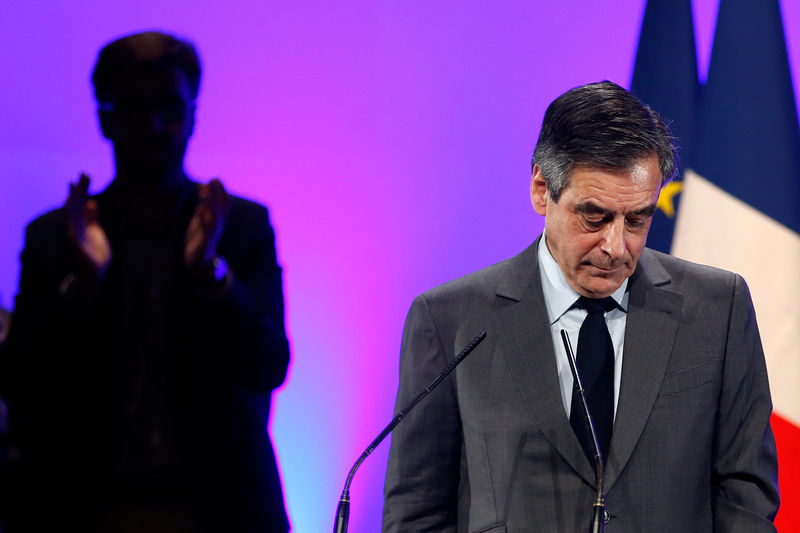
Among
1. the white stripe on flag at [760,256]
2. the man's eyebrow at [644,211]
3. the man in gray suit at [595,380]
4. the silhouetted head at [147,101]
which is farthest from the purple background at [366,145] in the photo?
the silhouetted head at [147,101]

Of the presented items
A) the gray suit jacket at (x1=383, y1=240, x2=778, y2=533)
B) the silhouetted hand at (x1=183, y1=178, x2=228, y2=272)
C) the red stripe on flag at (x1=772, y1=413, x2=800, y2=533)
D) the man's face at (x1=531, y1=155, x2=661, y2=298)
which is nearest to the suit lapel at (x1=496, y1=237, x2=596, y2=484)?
the gray suit jacket at (x1=383, y1=240, x2=778, y2=533)

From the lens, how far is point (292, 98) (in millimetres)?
2795

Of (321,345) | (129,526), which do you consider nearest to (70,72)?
(321,345)

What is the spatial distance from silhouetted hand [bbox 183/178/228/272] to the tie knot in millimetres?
863

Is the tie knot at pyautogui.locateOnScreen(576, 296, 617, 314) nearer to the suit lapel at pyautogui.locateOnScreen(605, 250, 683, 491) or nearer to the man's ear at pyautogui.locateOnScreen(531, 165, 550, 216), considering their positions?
the suit lapel at pyautogui.locateOnScreen(605, 250, 683, 491)

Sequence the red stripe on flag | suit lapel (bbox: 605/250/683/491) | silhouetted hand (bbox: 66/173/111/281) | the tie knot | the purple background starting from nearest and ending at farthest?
silhouetted hand (bbox: 66/173/111/281) → suit lapel (bbox: 605/250/683/491) → the tie knot → the red stripe on flag → the purple background

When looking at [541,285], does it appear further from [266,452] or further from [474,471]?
[266,452]

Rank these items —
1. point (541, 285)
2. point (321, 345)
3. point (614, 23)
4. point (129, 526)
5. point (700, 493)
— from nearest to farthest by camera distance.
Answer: point (129, 526) < point (700, 493) < point (541, 285) < point (321, 345) < point (614, 23)

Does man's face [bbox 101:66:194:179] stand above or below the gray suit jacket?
above

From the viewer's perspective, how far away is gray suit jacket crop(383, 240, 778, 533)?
5.21ft

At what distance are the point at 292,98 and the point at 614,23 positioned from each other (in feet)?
3.39

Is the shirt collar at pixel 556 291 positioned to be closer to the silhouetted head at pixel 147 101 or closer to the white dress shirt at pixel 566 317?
the white dress shirt at pixel 566 317

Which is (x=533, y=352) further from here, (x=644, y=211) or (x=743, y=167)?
(x=743, y=167)

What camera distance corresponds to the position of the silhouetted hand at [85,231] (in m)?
1.00
